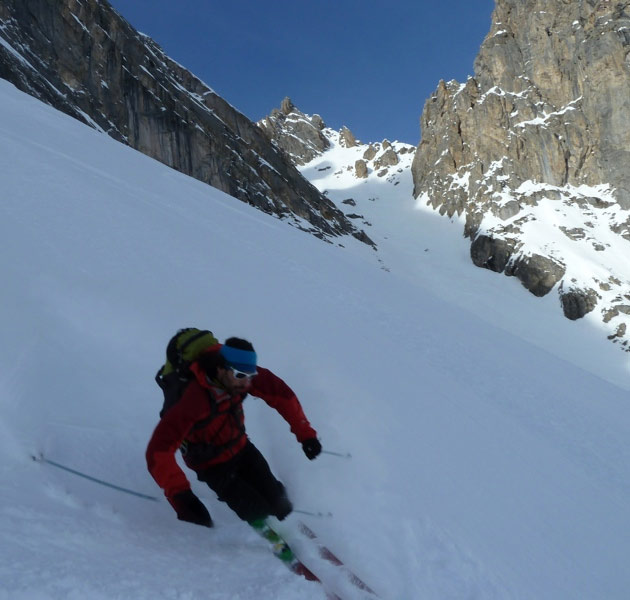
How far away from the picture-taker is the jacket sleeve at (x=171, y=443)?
297 centimetres

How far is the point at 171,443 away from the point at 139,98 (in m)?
43.2

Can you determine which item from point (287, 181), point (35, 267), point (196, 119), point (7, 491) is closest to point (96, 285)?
point (35, 267)

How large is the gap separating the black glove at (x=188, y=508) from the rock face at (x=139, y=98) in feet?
101

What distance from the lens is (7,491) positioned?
2.90 metres

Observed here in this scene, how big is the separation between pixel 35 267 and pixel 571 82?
81.7 m

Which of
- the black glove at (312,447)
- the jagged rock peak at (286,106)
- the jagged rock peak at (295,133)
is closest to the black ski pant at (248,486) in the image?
the black glove at (312,447)

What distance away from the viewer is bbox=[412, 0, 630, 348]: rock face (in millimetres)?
57219

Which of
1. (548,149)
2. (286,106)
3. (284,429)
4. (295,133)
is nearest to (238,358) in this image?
(284,429)

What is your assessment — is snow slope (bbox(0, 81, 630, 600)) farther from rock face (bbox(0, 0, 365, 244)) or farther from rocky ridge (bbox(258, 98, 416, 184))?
rocky ridge (bbox(258, 98, 416, 184))

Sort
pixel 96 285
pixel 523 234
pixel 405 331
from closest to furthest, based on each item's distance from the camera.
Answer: pixel 96 285 → pixel 405 331 → pixel 523 234

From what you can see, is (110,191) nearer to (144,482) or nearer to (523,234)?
(144,482)

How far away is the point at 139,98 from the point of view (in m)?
40.1

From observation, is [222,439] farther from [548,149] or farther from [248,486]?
[548,149]

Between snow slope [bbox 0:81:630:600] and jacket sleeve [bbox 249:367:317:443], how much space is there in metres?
0.60
